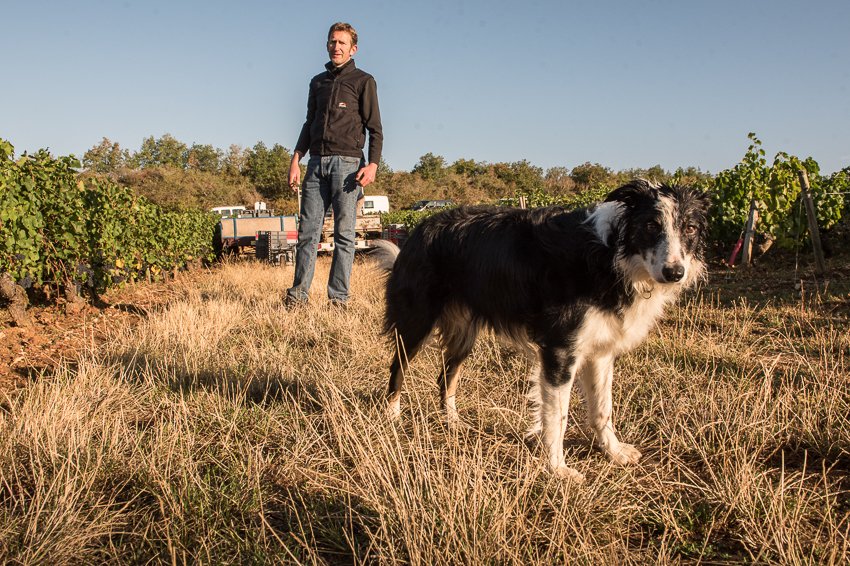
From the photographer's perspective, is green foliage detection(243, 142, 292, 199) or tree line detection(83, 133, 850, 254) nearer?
tree line detection(83, 133, 850, 254)

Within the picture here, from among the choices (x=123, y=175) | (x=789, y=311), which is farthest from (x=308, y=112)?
(x=123, y=175)

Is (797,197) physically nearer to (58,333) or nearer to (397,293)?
(397,293)

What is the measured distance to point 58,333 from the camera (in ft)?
21.9

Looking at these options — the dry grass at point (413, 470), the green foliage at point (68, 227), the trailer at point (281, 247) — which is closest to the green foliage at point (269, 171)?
the trailer at point (281, 247)

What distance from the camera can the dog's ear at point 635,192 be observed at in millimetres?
2793

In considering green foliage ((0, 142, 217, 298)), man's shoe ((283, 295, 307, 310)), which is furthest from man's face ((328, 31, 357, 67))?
green foliage ((0, 142, 217, 298))

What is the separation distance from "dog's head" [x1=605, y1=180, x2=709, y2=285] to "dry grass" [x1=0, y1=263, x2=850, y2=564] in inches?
32.5

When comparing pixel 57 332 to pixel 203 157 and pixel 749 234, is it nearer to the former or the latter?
pixel 749 234

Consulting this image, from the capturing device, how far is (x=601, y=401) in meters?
3.08

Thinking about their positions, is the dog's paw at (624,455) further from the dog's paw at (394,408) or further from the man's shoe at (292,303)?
the man's shoe at (292,303)


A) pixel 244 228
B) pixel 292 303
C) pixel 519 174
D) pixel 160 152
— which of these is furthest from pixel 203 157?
pixel 292 303

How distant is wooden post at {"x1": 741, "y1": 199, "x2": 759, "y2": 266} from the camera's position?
976 cm

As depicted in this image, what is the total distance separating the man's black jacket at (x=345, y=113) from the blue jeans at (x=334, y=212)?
0.14 metres

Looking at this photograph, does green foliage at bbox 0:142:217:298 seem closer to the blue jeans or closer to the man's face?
the blue jeans
